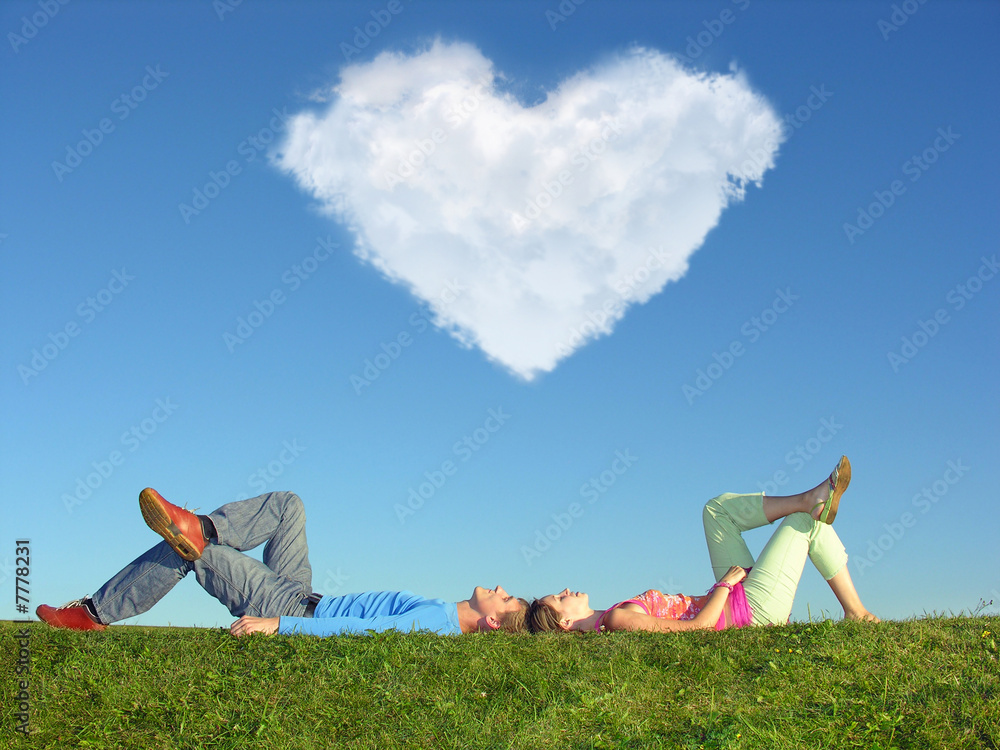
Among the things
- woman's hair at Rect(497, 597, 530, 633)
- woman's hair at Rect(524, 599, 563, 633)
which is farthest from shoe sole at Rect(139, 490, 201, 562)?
woman's hair at Rect(524, 599, 563, 633)

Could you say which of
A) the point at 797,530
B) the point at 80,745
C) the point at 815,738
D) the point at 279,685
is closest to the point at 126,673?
the point at 80,745

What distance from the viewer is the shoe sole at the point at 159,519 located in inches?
281

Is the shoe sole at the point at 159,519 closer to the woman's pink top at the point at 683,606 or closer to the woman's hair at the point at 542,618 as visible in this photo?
the woman's hair at the point at 542,618

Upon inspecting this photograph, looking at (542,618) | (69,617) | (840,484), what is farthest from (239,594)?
(840,484)

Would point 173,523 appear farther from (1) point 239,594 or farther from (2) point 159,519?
(1) point 239,594

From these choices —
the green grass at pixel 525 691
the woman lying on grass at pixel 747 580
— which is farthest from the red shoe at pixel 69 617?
the woman lying on grass at pixel 747 580

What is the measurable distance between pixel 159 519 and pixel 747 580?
6.26 meters

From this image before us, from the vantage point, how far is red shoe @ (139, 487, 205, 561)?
7.14m

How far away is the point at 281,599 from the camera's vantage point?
7.81 meters

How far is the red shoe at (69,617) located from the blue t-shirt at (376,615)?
2.36 meters

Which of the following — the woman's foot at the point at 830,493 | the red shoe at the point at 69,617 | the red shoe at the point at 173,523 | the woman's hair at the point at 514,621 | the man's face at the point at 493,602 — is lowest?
the red shoe at the point at 69,617

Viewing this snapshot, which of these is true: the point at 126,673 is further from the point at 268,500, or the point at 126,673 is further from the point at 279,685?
the point at 268,500

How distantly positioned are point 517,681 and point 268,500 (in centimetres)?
385

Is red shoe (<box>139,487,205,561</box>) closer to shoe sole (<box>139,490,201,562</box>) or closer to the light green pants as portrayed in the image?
shoe sole (<box>139,490,201,562</box>)
